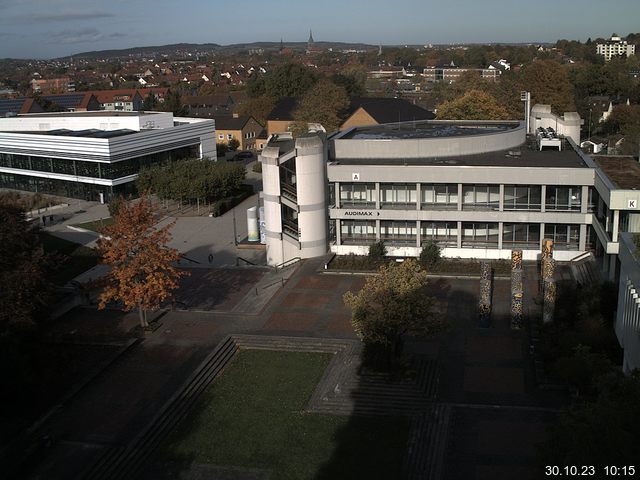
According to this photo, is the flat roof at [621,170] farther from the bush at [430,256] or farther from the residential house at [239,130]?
the residential house at [239,130]

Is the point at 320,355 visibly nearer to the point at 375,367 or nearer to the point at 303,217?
the point at 375,367

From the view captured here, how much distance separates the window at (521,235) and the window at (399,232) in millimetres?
5282

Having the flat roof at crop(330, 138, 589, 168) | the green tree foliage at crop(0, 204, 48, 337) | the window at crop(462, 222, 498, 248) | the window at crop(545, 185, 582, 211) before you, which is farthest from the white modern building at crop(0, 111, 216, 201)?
the window at crop(545, 185, 582, 211)

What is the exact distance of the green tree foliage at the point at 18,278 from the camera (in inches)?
958

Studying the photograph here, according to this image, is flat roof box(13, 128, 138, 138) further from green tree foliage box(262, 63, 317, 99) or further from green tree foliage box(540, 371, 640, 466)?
green tree foliage box(540, 371, 640, 466)

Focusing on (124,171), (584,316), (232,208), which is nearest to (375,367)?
(584,316)

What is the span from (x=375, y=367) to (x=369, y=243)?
16052 millimetres

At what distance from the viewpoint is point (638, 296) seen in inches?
879

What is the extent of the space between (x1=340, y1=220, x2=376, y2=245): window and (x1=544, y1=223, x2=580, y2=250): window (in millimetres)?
10106

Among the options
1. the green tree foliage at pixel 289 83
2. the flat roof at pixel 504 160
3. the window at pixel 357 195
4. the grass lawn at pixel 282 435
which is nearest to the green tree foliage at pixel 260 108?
the green tree foliage at pixel 289 83

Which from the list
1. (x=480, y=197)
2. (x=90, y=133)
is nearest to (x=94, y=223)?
(x=90, y=133)

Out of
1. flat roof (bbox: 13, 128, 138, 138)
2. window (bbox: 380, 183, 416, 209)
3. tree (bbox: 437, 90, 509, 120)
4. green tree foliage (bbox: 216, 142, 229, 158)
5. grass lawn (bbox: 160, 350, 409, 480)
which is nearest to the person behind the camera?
grass lawn (bbox: 160, 350, 409, 480)

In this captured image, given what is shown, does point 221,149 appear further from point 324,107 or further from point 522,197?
point 522,197

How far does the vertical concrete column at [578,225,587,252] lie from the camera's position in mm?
38438
